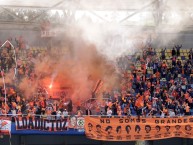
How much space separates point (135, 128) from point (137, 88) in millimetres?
3717

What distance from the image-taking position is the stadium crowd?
54.8 feet

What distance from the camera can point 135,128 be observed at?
1565cm

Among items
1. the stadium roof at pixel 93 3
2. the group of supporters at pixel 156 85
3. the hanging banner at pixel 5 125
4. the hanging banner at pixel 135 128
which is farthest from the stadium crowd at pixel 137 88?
the stadium roof at pixel 93 3

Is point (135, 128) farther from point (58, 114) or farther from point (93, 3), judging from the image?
point (93, 3)

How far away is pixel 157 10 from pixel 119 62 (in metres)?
3.18

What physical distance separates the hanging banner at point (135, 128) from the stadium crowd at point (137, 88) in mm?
747

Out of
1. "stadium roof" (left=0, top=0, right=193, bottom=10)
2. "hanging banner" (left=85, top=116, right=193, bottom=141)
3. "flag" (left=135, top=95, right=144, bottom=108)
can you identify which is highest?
"stadium roof" (left=0, top=0, right=193, bottom=10)

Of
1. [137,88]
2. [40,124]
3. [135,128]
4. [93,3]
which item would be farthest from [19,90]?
[135,128]

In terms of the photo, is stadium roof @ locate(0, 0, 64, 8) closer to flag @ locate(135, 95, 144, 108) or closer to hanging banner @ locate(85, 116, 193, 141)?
flag @ locate(135, 95, 144, 108)

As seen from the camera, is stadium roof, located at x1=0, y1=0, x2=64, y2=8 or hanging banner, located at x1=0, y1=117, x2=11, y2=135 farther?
stadium roof, located at x1=0, y1=0, x2=64, y2=8

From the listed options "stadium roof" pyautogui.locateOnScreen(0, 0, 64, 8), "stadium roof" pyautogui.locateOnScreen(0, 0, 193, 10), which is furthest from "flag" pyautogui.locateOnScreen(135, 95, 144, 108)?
"stadium roof" pyautogui.locateOnScreen(0, 0, 64, 8)

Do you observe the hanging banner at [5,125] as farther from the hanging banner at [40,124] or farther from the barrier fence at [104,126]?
the hanging banner at [40,124]

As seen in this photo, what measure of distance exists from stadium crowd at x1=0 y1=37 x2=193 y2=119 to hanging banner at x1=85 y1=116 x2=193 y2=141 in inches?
29.4

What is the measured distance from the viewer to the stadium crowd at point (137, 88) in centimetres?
1670
